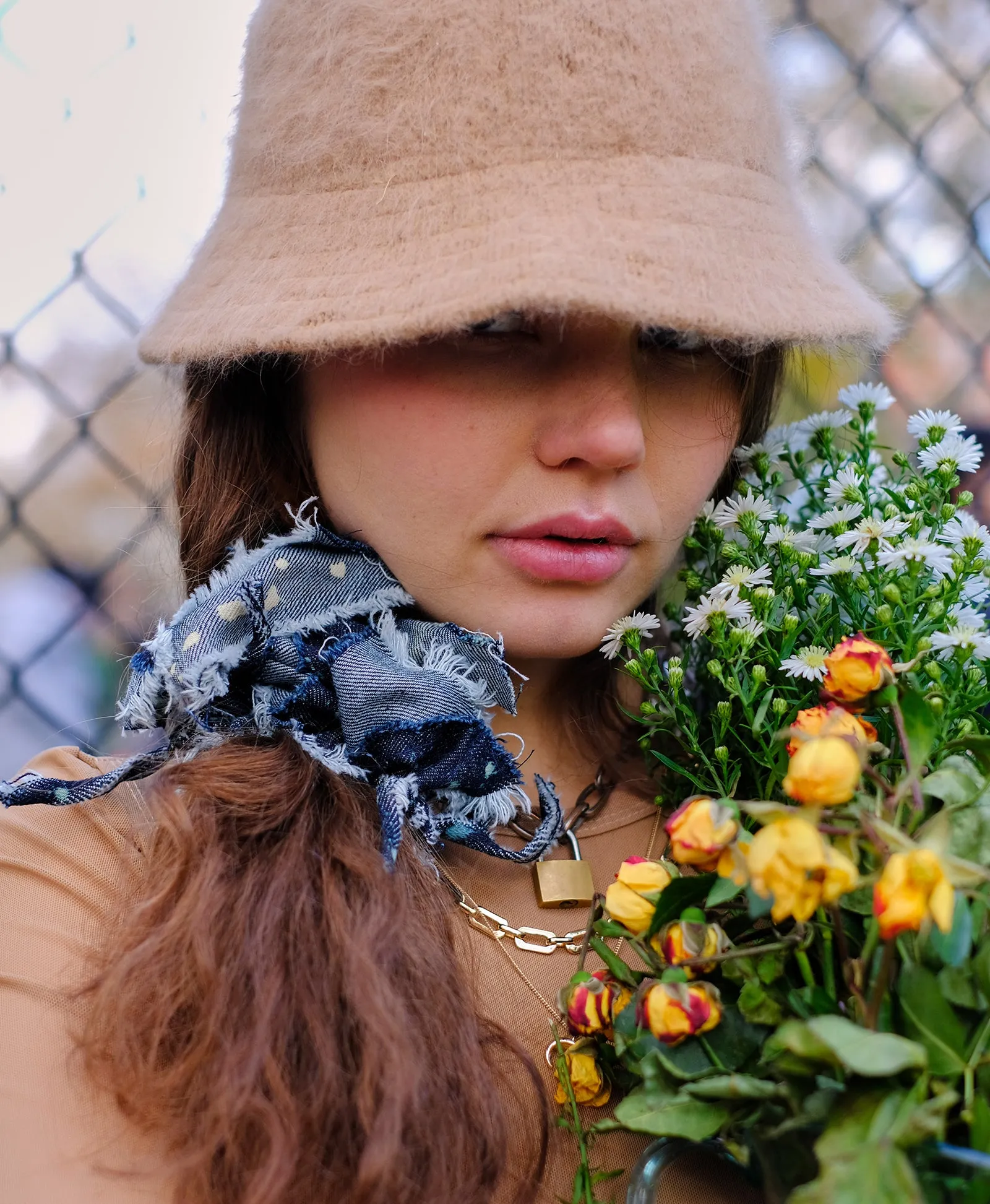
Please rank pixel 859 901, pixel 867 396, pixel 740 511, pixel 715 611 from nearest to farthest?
pixel 859 901 < pixel 715 611 < pixel 740 511 < pixel 867 396

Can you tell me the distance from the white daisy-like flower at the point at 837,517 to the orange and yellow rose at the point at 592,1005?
15.3 inches

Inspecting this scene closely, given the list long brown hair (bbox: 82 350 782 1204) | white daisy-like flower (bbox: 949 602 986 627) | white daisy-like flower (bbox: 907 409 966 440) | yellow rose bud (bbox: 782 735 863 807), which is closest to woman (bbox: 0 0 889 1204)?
long brown hair (bbox: 82 350 782 1204)

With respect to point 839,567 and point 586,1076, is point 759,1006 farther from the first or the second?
point 839,567

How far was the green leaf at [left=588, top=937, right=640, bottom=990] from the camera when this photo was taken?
0.57m

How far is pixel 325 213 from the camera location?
0.76m

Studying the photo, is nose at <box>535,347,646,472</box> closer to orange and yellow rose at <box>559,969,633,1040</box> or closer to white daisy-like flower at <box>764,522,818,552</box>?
white daisy-like flower at <box>764,522,818,552</box>

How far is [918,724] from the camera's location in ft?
1.62

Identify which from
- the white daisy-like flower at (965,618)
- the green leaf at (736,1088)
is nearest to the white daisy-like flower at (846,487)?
the white daisy-like flower at (965,618)

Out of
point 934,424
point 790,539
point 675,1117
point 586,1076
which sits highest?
point 934,424

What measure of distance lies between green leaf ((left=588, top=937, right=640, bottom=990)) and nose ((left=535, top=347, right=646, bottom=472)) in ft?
1.13

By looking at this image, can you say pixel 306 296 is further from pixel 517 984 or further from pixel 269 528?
pixel 517 984

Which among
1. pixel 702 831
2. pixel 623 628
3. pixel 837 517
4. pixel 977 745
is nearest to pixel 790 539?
pixel 837 517

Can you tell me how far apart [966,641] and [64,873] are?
657 mm

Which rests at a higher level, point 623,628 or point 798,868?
point 798,868
